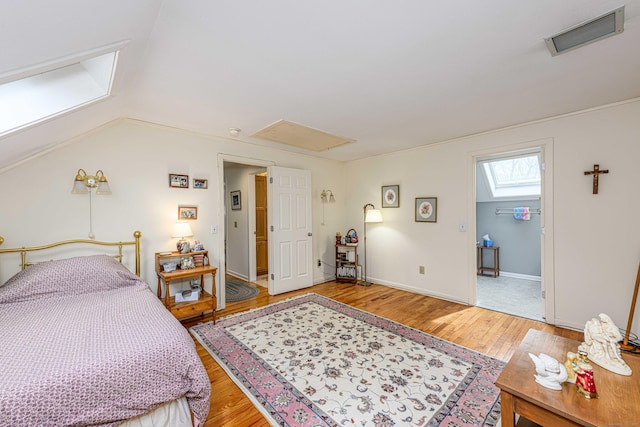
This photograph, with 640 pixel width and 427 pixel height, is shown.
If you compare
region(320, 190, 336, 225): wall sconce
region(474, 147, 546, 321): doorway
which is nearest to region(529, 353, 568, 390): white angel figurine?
region(474, 147, 546, 321): doorway

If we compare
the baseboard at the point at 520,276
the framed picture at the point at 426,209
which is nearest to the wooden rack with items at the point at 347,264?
the framed picture at the point at 426,209

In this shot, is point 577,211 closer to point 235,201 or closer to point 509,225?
point 509,225

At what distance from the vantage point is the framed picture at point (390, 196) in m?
4.44

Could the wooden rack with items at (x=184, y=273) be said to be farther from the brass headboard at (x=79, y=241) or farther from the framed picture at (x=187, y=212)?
the framed picture at (x=187, y=212)

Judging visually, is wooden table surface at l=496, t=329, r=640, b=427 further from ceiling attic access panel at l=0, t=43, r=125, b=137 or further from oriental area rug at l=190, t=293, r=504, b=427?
ceiling attic access panel at l=0, t=43, r=125, b=137

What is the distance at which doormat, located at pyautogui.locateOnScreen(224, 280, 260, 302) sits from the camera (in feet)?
13.1

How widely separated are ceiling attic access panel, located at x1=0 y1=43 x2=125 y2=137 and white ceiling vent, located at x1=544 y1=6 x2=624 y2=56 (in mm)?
2619

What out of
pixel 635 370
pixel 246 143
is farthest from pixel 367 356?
pixel 246 143

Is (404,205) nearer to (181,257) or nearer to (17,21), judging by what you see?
(181,257)

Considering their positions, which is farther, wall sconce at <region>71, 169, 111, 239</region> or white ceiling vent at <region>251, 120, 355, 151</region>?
white ceiling vent at <region>251, 120, 355, 151</region>

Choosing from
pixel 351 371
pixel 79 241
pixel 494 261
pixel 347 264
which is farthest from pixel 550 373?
pixel 494 261

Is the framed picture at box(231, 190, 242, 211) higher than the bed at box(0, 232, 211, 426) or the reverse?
higher

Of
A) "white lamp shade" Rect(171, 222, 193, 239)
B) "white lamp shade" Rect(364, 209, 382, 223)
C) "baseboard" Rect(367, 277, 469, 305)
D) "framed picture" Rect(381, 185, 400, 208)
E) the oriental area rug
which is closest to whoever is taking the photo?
the oriental area rug

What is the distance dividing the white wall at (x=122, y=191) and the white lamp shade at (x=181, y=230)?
0.18m
